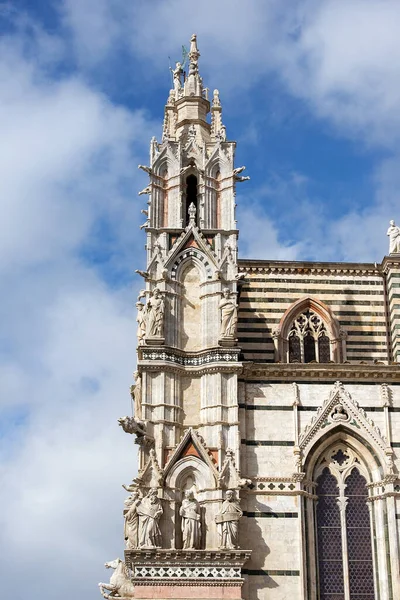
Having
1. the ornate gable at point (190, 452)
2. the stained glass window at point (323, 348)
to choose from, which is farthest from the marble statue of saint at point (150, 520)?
the stained glass window at point (323, 348)

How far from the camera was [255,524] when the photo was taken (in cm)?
2286

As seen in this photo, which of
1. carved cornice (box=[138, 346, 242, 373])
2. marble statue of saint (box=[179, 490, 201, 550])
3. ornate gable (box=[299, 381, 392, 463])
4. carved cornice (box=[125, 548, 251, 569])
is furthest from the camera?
carved cornice (box=[138, 346, 242, 373])

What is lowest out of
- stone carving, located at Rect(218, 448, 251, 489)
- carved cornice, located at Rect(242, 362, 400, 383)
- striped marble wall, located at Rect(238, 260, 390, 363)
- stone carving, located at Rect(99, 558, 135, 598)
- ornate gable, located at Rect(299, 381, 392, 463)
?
stone carving, located at Rect(99, 558, 135, 598)

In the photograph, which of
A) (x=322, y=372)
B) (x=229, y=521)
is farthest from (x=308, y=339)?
(x=229, y=521)

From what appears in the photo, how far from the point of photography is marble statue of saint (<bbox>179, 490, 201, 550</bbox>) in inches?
872

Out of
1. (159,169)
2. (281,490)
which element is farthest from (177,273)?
(281,490)

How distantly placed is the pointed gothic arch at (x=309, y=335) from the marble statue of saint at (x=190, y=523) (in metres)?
6.88

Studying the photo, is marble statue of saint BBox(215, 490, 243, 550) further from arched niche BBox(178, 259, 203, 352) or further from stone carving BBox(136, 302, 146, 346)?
stone carving BBox(136, 302, 146, 346)

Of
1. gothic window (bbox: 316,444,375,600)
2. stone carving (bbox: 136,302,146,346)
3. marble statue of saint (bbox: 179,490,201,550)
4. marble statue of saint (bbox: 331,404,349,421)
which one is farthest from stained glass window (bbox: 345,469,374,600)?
stone carving (bbox: 136,302,146,346)

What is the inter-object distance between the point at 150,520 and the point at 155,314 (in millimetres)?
4954

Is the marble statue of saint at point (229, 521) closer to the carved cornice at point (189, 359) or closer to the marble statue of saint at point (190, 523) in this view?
the marble statue of saint at point (190, 523)

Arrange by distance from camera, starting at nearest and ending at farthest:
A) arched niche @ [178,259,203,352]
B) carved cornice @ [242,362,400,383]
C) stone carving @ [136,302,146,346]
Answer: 1. carved cornice @ [242,362,400,383]
2. arched niche @ [178,259,203,352]
3. stone carving @ [136,302,146,346]

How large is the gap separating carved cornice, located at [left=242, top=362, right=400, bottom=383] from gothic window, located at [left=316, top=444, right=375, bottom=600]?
5.41ft

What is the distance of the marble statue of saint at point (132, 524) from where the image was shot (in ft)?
73.0
